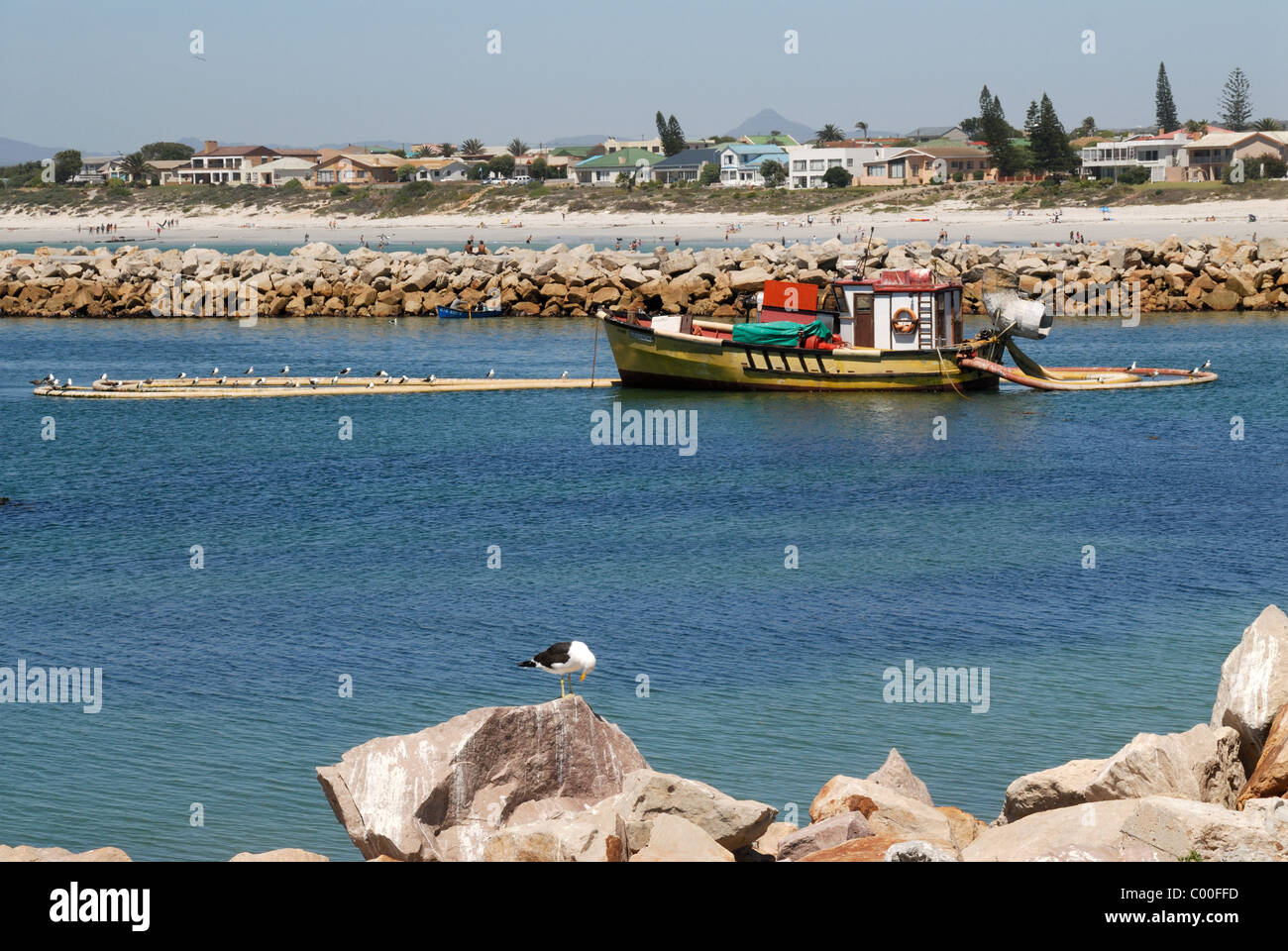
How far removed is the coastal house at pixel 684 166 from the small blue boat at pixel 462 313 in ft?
366

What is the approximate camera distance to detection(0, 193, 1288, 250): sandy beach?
344 ft

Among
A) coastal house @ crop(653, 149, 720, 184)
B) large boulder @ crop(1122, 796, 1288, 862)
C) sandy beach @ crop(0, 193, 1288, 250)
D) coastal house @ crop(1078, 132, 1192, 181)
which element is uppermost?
coastal house @ crop(653, 149, 720, 184)

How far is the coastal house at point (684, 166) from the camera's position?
173500 mm

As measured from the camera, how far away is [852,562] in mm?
23062

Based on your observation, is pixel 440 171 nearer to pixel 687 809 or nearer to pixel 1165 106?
pixel 1165 106

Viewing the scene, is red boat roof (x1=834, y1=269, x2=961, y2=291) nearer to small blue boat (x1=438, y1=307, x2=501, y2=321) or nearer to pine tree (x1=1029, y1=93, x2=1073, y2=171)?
small blue boat (x1=438, y1=307, x2=501, y2=321)

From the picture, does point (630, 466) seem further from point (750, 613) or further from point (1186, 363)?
point (1186, 363)

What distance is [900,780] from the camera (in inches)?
488

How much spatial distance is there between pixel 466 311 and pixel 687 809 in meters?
55.1

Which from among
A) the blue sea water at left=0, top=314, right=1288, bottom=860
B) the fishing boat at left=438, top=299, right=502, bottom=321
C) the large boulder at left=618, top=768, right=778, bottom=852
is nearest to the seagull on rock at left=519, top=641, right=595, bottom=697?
the large boulder at left=618, top=768, right=778, bottom=852

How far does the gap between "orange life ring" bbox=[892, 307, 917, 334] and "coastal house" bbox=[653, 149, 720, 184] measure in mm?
135344

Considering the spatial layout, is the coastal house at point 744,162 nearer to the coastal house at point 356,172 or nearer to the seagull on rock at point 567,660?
the coastal house at point 356,172
